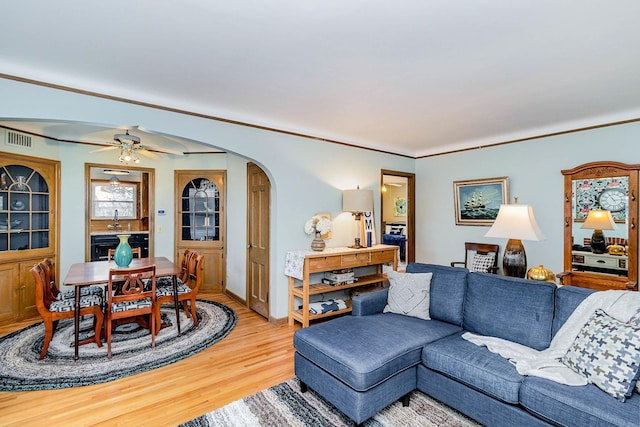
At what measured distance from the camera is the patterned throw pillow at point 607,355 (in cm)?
167

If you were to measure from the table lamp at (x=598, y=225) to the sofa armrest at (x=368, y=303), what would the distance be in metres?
2.65

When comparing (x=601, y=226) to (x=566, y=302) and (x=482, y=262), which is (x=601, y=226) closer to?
(x=482, y=262)

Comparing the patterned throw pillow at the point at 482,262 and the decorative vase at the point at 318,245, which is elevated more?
the decorative vase at the point at 318,245

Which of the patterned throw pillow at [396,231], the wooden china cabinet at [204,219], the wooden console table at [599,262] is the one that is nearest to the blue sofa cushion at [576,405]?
the wooden console table at [599,262]

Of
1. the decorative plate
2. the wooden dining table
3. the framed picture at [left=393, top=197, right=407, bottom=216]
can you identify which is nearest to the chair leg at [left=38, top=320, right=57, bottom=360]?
the wooden dining table

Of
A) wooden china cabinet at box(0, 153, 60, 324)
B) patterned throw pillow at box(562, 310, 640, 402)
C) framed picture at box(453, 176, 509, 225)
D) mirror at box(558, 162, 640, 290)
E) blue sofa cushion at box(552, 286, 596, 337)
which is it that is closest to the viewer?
patterned throw pillow at box(562, 310, 640, 402)

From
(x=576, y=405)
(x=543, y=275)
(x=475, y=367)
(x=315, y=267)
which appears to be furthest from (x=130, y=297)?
(x=543, y=275)

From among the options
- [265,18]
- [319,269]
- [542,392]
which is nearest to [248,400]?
[319,269]

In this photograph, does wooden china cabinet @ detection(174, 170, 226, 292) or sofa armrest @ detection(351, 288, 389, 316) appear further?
wooden china cabinet @ detection(174, 170, 226, 292)

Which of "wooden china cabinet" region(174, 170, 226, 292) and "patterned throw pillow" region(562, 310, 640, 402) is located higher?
"wooden china cabinet" region(174, 170, 226, 292)

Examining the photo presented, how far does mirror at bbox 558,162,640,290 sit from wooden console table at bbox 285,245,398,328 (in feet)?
6.96

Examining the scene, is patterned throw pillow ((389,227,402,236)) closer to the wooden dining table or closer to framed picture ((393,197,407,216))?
framed picture ((393,197,407,216))

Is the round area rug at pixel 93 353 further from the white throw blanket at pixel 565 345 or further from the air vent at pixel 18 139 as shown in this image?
the white throw blanket at pixel 565 345

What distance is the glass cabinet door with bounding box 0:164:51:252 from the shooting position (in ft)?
13.2
